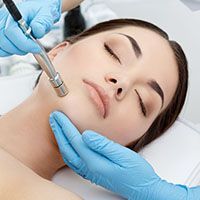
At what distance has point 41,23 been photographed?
1435 millimetres

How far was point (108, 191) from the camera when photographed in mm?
1475

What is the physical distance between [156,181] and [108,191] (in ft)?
0.61

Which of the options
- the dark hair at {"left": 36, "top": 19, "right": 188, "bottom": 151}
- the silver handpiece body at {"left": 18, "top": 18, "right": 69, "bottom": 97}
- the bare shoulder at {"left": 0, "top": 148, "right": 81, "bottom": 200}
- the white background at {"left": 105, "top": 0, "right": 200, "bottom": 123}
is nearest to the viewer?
the bare shoulder at {"left": 0, "top": 148, "right": 81, "bottom": 200}

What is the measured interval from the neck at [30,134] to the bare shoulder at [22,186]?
0.34 ft

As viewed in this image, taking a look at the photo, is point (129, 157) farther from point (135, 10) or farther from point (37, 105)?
point (135, 10)

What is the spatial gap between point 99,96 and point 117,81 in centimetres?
7

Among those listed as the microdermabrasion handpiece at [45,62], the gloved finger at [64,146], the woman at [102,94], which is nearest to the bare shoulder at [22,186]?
the woman at [102,94]

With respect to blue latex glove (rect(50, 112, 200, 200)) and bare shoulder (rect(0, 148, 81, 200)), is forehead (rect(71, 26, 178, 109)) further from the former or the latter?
bare shoulder (rect(0, 148, 81, 200))

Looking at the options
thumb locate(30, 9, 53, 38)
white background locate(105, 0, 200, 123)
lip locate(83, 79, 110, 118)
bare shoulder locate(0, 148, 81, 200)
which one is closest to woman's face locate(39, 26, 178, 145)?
lip locate(83, 79, 110, 118)

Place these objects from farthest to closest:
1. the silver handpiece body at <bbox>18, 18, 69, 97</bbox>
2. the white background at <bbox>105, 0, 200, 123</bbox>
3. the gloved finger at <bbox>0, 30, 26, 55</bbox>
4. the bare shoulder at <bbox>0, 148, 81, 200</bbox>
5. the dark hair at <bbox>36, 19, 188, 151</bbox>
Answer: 1. the white background at <bbox>105, 0, 200, 123</bbox>
2. the dark hair at <bbox>36, 19, 188, 151</bbox>
3. the gloved finger at <bbox>0, 30, 26, 55</bbox>
4. the silver handpiece body at <bbox>18, 18, 69, 97</bbox>
5. the bare shoulder at <bbox>0, 148, 81, 200</bbox>

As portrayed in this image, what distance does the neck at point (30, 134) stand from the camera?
1.39m

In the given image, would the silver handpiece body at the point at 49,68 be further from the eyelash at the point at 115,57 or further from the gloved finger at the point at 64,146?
the eyelash at the point at 115,57

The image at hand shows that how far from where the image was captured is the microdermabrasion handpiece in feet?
4.03

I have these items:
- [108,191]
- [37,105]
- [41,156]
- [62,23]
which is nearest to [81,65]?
[37,105]
